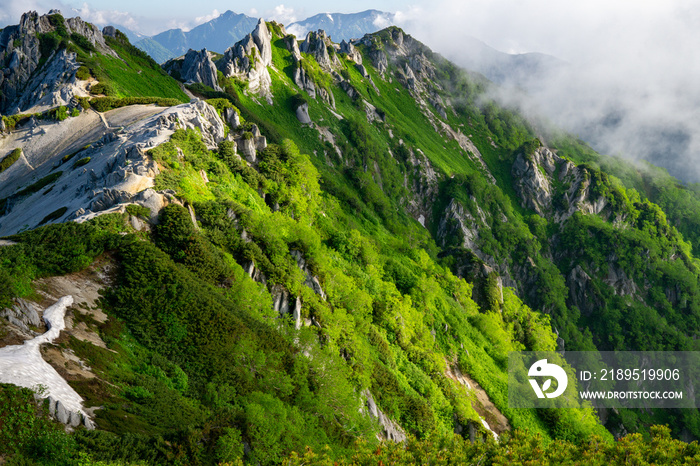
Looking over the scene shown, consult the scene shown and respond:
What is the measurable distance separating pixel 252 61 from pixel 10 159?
8364 cm

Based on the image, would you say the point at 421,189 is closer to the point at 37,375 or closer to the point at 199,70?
the point at 199,70

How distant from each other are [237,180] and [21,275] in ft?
111

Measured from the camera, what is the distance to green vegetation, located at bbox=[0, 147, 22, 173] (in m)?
66.5

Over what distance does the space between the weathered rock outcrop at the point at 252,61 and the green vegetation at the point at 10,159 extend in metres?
70.7

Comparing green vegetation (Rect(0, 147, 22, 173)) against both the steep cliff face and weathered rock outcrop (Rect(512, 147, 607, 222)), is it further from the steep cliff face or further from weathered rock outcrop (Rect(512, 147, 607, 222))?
weathered rock outcrop (Rect(512, 147, 607, 222))

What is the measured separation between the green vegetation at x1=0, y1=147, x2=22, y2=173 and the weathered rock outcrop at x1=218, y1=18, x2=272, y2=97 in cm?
7073

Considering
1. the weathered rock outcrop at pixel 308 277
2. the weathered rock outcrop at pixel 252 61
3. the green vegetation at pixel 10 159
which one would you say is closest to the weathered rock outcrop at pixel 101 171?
the green vegetation at pixel 10 159

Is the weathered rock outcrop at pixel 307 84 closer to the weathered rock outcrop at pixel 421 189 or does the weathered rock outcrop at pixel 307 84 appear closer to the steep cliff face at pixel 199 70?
the steep cliff face at pixel 199 70

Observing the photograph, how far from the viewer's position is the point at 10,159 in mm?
67188

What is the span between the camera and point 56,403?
16531 mm

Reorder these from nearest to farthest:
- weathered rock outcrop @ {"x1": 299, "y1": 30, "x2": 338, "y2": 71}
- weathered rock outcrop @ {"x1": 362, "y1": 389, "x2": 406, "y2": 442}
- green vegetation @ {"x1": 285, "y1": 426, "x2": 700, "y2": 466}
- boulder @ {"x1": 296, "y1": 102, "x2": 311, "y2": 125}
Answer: green vegetation @ {"x1": 285, "y1": 426, "x2": 700, "y2": 466} → weathered rock outcrop @ {"x1": 362, "y1": 389, "x2": 406, "y2": 442} → boulder @ {"x1": 296, "y1": 102, "x2": 311, "y2": 125} → weathered rock outcrop @ {"x1": 299, "y1": 30, "x2": 338, "y2": 71}

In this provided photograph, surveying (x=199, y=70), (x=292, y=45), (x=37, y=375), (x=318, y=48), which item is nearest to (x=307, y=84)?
(x=292, y=45)

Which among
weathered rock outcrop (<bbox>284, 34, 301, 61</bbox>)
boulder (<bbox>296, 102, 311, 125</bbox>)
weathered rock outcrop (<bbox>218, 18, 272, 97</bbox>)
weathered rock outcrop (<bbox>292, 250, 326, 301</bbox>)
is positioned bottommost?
weathered rock outcrop (<bbox>292, 250, 326, 301</bbox>)

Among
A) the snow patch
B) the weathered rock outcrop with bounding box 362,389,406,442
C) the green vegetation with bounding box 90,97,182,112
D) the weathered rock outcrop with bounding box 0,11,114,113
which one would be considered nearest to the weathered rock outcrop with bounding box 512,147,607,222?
the green vegetation with bounding box 90,97,182,112
